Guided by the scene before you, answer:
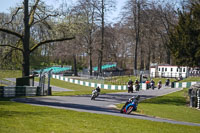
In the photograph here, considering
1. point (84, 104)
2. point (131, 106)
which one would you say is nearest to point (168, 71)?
point (84, 104)

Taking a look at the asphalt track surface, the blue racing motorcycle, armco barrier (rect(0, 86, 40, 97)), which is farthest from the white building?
the blue racing motorcycle

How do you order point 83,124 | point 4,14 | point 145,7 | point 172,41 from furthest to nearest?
point 145,7, point 4,14, point 172,41, point 83,124

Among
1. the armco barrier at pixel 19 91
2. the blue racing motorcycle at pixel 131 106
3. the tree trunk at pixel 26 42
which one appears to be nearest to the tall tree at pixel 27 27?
the tree trunk at pixel 26 42

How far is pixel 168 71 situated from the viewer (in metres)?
54.4

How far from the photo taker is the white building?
51375 mm

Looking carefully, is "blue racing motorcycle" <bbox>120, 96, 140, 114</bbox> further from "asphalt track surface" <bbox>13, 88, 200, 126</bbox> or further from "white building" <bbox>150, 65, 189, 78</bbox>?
"white building" <bbox>150, 65, 189, 78</bbox>

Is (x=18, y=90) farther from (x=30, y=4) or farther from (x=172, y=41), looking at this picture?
(x=172, y=41)

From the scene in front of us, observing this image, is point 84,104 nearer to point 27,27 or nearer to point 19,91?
point 19,91

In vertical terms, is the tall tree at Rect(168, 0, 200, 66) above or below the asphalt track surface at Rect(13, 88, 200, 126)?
above

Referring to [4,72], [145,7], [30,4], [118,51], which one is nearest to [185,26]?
[30,4]

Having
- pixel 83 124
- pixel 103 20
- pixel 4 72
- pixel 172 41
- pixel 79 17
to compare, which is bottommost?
pixel 83 124

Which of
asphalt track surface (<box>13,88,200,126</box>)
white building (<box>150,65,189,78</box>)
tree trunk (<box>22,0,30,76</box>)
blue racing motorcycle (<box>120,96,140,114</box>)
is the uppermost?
tree trunk (<box>22,0,30,76</box>)

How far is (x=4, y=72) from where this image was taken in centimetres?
2956

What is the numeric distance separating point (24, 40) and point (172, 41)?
14.7 metres
